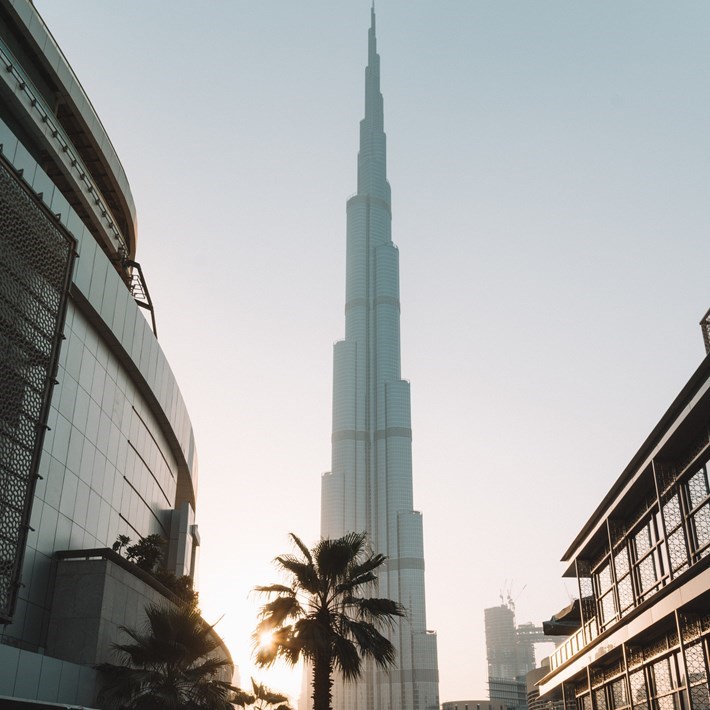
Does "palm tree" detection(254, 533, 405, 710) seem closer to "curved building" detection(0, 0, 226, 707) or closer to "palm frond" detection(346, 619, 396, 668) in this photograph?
"palm frond" detection(346, 619, 396, 668)

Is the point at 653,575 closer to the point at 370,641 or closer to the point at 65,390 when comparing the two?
the point at 370,641

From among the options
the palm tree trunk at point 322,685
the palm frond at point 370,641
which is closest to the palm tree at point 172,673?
the palm tree trunk at point 322,685

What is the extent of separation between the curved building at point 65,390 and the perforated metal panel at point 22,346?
0.03m

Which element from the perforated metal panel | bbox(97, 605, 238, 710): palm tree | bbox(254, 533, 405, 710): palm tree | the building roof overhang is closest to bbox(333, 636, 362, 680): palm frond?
bbox(254, 533, 405, 710): palm tree

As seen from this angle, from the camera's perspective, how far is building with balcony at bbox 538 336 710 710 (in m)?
19.8

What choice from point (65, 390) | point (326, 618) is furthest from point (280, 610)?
point (65, 390)

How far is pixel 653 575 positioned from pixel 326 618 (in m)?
9.25

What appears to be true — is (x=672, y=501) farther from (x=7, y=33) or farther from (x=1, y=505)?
(x=7, y=33)

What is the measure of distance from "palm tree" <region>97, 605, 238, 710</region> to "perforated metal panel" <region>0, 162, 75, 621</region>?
4.60 m

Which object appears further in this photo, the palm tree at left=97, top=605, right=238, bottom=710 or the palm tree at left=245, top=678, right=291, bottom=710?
the palm tree at left=245, top=678, right=291, bottom=710

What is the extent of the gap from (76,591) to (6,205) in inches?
499

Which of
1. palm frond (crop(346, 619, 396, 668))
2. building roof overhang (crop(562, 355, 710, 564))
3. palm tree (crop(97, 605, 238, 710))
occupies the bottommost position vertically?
palm tree (crop(97, 605, 238, 710))

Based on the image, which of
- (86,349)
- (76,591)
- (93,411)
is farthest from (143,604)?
(86,349)

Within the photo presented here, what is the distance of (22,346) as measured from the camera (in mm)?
17875
